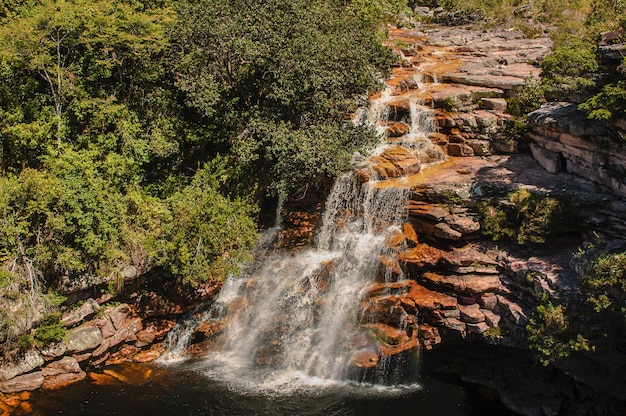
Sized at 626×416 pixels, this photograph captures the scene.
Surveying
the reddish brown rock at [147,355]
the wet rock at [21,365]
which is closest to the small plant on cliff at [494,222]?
the reddish brown rock at [147,355]

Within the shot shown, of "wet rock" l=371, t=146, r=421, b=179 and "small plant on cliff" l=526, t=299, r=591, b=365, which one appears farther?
"wet rock" l=371, t=146, r=421, b=179

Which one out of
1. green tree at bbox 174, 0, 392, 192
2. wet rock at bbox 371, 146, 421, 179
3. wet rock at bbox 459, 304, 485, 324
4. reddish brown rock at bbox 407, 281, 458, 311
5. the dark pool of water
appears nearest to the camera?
the dark pool of water

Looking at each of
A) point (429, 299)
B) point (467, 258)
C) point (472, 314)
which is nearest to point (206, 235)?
point (429, 299)

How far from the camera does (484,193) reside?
59.9 ft

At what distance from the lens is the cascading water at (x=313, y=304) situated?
17422 mm

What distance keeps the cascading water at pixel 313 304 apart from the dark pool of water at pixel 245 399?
646mm

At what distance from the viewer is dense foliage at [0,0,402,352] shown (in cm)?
1734

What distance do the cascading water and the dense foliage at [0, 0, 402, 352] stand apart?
57.2 inches

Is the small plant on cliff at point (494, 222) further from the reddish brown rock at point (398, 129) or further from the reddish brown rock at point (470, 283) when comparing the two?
the reddish brown rock at point (398, 129)

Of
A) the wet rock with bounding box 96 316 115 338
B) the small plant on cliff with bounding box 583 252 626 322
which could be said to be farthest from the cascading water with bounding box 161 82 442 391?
the small plant on cliff with bounding box 583 252 626 322

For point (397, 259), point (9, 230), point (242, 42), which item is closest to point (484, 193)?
point (397, 259)

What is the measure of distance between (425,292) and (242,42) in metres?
12.0

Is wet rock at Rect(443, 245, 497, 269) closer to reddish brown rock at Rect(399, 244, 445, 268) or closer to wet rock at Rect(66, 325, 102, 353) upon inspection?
reddish brown rock at Rect(399, 244, 445, 268)

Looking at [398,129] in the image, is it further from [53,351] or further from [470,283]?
[53,351]
